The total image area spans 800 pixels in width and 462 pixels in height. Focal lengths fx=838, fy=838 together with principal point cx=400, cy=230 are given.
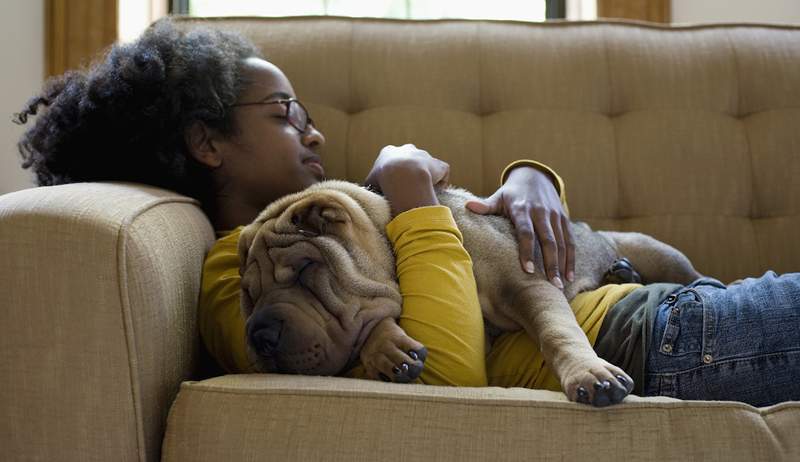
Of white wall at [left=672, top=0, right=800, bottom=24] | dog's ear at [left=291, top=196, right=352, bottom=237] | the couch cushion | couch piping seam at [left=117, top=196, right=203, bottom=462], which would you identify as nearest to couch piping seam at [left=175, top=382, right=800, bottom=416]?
the couch cushion

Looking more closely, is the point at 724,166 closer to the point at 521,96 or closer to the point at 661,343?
the point at 521,96

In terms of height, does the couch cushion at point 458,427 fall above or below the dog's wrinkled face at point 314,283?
below

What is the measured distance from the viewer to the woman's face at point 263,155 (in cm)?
205

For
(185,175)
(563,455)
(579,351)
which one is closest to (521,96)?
(185,175)

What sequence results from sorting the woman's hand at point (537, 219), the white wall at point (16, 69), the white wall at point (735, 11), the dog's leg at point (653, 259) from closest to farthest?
1. the woman's hand at point (537, 219)
2. the dog's leg at point (653, 259)
3. the white wall at point (16, 69)
4. the white wall at point (735, 11)

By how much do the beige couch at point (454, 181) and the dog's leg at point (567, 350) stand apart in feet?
0.09

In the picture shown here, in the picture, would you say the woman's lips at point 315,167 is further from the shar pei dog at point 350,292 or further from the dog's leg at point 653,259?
the dog's leg at point 653,259

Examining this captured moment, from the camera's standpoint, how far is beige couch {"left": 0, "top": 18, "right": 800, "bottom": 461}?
1.26m

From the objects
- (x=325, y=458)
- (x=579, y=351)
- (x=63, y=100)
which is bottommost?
(x=325, y=458)

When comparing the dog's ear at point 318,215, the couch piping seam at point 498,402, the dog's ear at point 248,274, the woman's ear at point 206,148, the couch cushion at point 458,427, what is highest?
the woman's ear at point 206,148

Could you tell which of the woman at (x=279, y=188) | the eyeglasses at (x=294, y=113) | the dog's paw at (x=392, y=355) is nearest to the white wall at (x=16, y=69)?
the woman at (x=279, y=188)

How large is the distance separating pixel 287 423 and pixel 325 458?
83 millimetres

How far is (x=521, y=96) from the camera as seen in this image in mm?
2475

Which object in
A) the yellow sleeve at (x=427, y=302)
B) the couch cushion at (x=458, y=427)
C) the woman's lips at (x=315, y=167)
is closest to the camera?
the couch cushion at (x=458, y=427)
